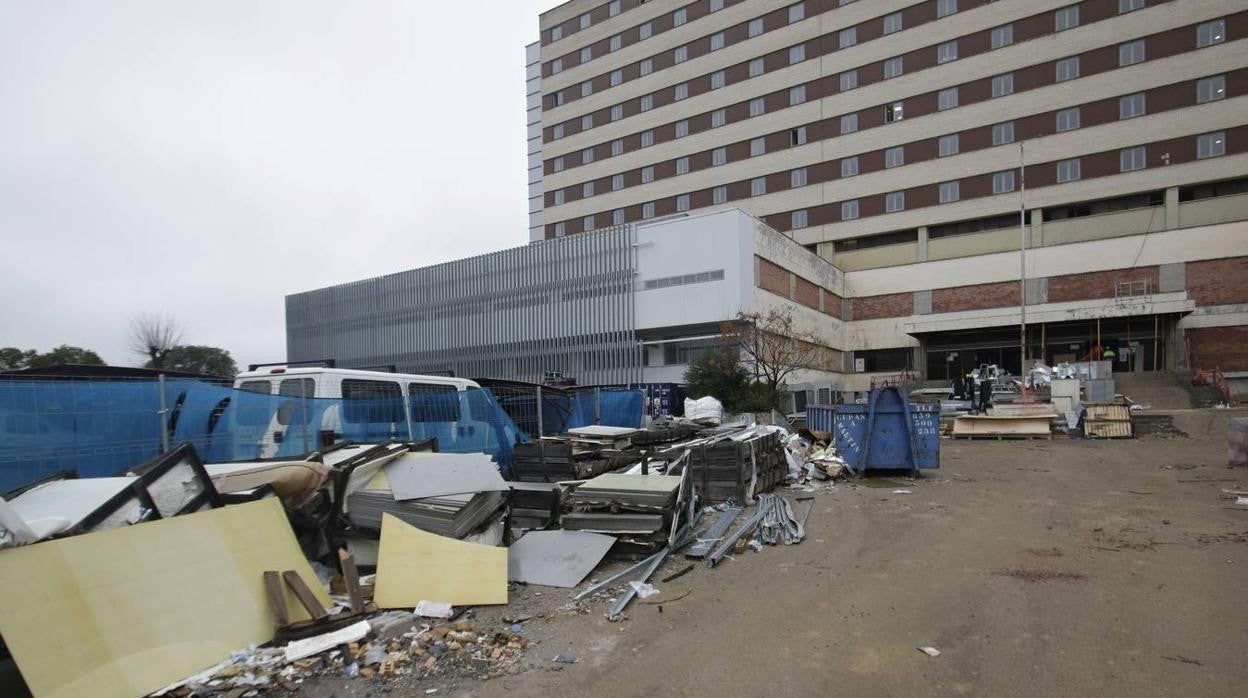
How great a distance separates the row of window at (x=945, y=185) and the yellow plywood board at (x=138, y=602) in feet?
142

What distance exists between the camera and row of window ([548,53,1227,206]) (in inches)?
1373

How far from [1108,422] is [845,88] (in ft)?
101

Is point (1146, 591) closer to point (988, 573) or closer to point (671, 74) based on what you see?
point (988, 573)

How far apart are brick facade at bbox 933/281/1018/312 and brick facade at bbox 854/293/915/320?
1.54 metres

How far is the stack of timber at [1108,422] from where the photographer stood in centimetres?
1906

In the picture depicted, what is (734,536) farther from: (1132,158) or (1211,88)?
(1211,88)

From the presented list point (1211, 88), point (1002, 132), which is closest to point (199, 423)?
point (1002, 132)

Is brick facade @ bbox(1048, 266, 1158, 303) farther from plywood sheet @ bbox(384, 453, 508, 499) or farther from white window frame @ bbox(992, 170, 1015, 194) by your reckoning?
plywood sheet @ bbox(384, 453, 508, 499)

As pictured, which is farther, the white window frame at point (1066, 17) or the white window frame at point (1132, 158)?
the white window frame at point (1066, 17)

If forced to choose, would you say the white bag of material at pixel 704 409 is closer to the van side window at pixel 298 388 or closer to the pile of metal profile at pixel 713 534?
the pile of metal profile at pixel 713 534

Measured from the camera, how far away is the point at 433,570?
17.7ft

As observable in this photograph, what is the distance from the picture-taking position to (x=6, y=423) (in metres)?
5.89

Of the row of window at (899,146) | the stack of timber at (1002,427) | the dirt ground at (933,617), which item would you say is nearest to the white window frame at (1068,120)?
the row of window at (899,146)

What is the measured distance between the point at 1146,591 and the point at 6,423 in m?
9.80
